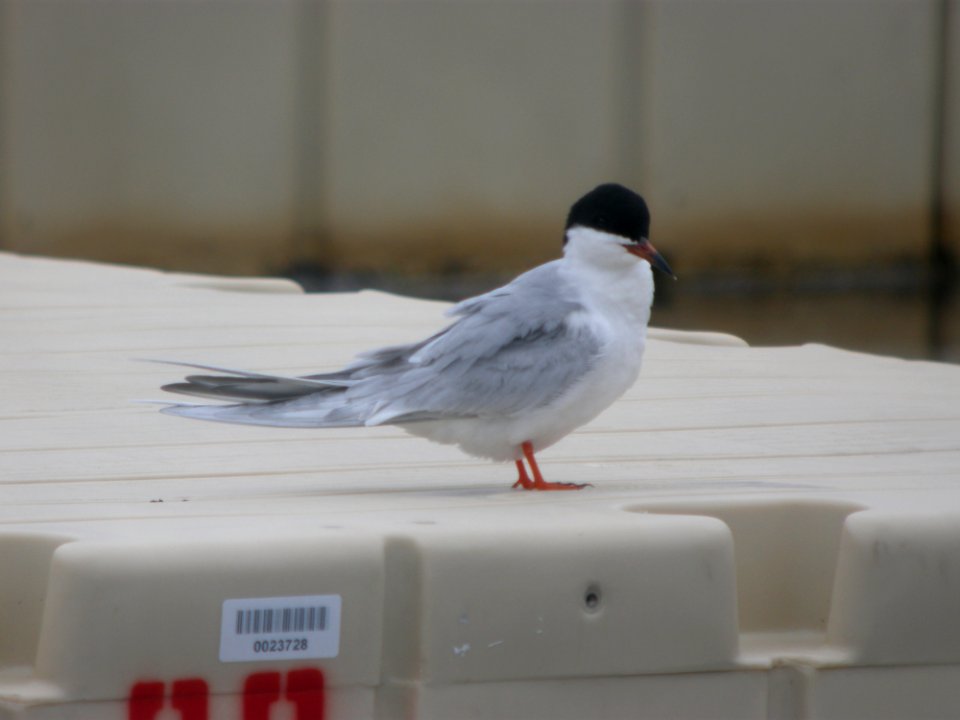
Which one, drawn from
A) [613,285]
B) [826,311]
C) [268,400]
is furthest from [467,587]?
[826,311]

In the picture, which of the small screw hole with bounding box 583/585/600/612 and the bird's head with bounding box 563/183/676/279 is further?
the bird's head with bounding box 563/183/676/279

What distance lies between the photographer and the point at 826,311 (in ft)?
29.5

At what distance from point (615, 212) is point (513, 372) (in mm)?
307

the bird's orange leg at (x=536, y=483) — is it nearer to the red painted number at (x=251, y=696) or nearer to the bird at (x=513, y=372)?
the bird at (x=513, y=372)

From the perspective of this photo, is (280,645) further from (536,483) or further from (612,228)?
(612,228)

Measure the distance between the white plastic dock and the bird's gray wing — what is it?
133 millimetres

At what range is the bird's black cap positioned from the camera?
8.77 feet

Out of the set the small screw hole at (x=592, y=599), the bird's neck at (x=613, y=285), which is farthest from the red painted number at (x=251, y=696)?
the bird's neck at (x=613, y=285)

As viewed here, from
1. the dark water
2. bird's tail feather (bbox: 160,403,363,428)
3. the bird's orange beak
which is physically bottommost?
the dark water

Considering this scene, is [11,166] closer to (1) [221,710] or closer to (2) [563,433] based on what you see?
(2) [563,433]

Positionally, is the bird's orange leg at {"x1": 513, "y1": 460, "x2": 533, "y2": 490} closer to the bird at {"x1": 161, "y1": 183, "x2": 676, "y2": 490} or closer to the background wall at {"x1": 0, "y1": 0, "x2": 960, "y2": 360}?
the bird at {"x1": 161, "y1": 183, "x2": 676, "y2": 490}

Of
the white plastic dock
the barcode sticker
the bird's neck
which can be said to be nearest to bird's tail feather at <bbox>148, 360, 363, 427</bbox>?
the white plastic dock

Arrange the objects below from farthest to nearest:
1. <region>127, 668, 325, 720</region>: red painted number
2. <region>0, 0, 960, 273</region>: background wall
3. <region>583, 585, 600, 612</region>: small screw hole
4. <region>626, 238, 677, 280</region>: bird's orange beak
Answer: <region>0, 0, 960, 273</region>: background wall → <region>626, 238, 677, 280</region>: bird's orange beak → <region>583, 585, 600, 612</region>: small screw hole → <region>127, 668, 325, 720</region>: red painted number

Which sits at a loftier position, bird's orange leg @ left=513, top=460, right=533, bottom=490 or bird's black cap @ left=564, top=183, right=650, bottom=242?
bird's black cap @ left=564, top=183, right=650, bottom=242
